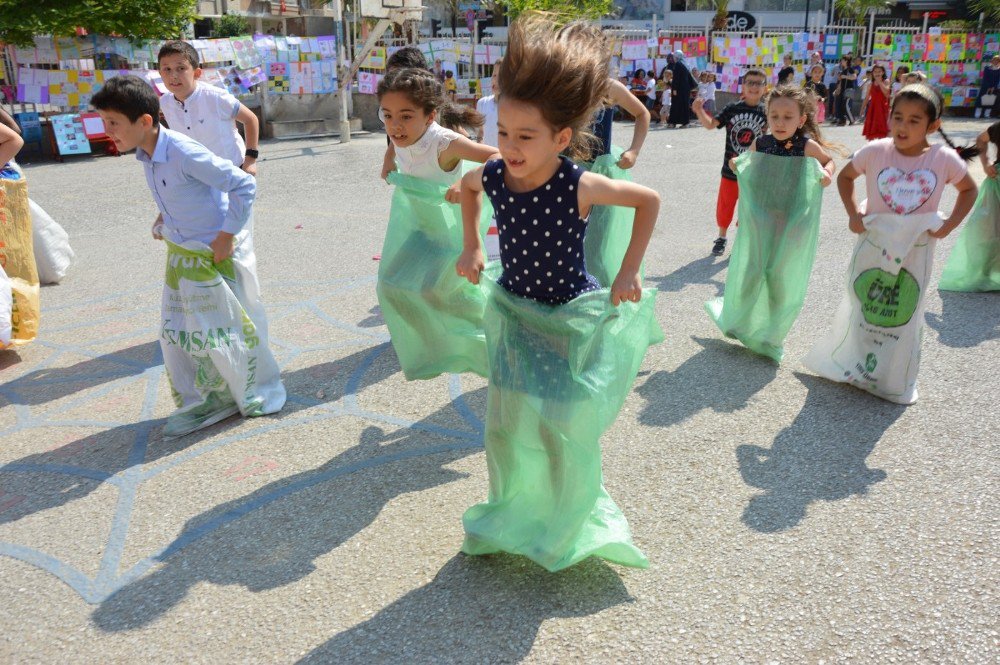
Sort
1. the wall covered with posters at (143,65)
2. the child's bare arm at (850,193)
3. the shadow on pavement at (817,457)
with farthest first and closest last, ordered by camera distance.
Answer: the wall covered with posters at (143,65) < the child's bare arm at (850,193) < the shadow on pavement at (817,457)

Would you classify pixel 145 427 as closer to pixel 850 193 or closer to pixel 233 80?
pixel 850 193

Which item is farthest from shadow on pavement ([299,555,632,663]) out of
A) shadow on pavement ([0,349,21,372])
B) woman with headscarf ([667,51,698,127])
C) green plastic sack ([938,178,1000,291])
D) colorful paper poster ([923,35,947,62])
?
colorful paper poster ([923,35,947,62])

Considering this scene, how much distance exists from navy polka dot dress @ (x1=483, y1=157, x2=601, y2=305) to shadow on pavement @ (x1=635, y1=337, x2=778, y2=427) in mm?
1542

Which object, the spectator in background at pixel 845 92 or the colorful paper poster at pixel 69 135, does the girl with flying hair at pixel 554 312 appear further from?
the spectator in background at pixel 845 92

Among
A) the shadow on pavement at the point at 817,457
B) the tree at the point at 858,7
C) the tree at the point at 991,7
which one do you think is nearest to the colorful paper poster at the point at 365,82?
the shadow on pavement at the point at 817,457

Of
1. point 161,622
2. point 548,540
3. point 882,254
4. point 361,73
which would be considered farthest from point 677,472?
point 361,73

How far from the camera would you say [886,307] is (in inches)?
169

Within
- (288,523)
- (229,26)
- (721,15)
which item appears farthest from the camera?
(721,15)

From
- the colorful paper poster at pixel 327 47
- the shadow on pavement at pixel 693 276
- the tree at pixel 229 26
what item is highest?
the tree at pixel 229 26

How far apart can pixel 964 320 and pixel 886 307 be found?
6.14 feet

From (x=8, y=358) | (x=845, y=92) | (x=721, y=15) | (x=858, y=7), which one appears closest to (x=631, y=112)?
(x=8, y=358)

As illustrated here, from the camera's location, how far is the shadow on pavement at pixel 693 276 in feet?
21.3

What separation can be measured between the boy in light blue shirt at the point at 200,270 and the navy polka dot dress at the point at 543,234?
5.75 feet

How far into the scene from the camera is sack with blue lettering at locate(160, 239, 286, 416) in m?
4.06
